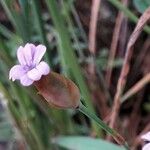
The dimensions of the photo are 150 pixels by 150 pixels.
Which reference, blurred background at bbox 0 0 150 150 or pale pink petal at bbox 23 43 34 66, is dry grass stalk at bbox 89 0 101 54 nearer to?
blurred background at bbox 0 0 150 150

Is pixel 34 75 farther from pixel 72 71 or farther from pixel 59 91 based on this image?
pixel 72 71

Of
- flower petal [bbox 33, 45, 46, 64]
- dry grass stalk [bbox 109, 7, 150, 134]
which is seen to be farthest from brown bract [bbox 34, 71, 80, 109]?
dry grass stalk [bbox 109, 7, 150, 134]

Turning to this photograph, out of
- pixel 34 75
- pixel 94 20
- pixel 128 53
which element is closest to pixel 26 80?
pixel 34 75

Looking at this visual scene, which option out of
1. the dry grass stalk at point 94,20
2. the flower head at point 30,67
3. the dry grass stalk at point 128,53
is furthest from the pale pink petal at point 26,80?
the dry grass stalk at point 94,20

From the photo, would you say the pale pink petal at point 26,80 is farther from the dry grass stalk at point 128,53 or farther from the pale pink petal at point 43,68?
the dry grass stalk at point 128,53

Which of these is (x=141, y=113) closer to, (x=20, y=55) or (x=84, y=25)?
(x=84, y=25)

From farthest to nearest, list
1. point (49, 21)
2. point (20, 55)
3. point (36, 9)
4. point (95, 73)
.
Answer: point (49, 21)
point (95, 73)
point (36, 9)
point (20, 55)

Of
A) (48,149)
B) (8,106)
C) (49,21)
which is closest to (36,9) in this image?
(8,106)
